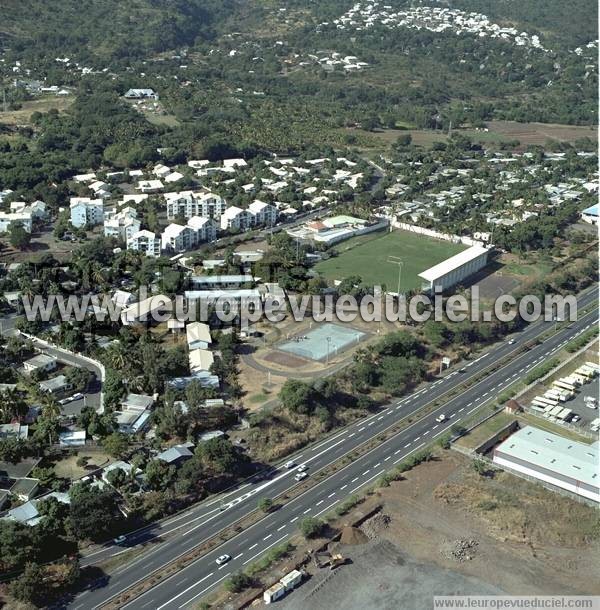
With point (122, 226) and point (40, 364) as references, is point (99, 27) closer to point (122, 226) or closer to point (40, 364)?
point (122, 226)

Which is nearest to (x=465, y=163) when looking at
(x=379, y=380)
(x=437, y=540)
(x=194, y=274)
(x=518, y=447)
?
(x=194, y=274)

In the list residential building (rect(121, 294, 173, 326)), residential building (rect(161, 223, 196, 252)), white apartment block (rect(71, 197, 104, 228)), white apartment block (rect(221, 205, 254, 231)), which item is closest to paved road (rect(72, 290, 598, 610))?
residential building (rect(121, 294, 173, 326))

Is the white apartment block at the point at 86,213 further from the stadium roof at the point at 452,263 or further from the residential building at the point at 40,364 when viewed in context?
the stadium roof at the point at 452,263

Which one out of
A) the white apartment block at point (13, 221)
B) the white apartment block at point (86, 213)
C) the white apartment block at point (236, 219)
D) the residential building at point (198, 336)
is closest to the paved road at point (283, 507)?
the residential building at point (198, 336)

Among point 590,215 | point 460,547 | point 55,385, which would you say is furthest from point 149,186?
point 460,547

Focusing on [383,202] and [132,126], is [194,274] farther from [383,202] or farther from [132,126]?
[132,126]

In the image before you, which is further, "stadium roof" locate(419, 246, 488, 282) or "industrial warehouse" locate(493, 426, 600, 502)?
"stadium roof" locate(419, 246, 488, 282)

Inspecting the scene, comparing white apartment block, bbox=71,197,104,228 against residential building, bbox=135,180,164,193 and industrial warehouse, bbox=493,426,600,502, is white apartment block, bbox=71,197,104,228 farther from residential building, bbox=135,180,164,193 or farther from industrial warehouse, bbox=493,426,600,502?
industrial warehouse, bbox=493,426,600,502

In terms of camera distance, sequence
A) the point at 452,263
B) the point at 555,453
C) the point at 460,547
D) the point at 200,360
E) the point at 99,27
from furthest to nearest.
→ the point at 99,27, the point at 452,263, the point at 200,360, the point at 555,453, the point at 460,547
